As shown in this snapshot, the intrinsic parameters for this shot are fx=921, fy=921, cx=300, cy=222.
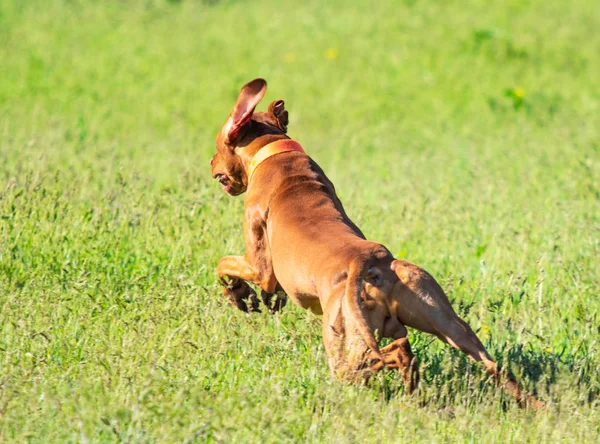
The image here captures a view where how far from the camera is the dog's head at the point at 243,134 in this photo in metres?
5.20

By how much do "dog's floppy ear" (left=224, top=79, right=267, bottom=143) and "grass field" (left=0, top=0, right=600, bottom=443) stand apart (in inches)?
36.0

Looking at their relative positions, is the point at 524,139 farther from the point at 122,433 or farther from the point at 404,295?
the point at 122,433

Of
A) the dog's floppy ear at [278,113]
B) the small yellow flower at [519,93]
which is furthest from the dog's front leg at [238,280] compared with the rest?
the small yellow flower at [519,93]

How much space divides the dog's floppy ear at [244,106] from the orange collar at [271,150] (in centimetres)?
19

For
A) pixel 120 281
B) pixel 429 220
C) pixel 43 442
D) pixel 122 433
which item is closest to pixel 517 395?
pixel 122 433

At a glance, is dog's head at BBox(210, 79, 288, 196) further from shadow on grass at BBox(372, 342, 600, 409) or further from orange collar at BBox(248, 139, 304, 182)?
shadow on grass at BBox(372, 342, 600, 409)

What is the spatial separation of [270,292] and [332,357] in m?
1.03

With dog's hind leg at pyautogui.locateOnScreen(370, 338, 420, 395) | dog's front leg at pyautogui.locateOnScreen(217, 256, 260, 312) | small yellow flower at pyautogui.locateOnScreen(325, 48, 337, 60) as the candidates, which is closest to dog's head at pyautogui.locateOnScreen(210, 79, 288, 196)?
dog's front leg at pyautogui.locateOnScreen(217, 256, 260, 312)

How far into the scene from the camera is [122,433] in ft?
11.5

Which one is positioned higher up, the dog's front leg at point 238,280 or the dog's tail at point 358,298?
the dog's tail at point 358,298

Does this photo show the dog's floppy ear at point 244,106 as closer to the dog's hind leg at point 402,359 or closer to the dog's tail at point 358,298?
the dog's tail at point 358,298

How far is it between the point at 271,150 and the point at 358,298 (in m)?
1.48

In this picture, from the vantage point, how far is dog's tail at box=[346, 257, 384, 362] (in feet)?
12.3

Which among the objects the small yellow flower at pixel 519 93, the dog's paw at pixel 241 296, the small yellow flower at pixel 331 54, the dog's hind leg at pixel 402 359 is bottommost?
the small yellow flower at pixel 331 54
